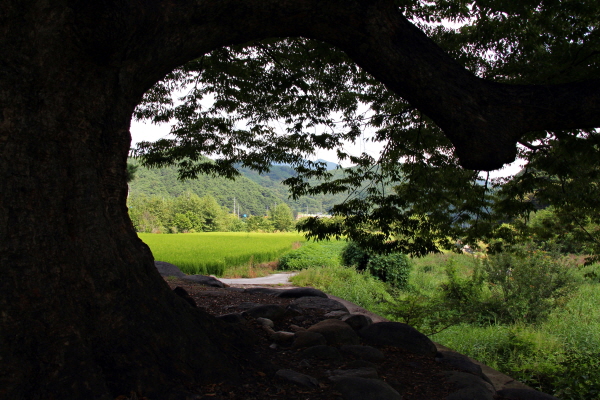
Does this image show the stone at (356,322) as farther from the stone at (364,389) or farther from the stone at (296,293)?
the stone at (296,293)

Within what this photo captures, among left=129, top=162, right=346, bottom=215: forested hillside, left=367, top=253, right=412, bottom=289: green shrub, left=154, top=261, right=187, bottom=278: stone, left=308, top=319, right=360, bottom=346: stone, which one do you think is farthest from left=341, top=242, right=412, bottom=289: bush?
left=129, top=162, right=346, bottom=215: forested hillside

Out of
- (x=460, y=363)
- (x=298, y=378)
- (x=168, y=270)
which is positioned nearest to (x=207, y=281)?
(x=168, y=270)

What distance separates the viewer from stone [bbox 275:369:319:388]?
3029 mm

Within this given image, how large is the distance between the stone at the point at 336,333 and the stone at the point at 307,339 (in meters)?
0.11

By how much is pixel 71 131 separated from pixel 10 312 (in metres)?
1.10

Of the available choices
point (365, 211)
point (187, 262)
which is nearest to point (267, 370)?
point (365, 211)

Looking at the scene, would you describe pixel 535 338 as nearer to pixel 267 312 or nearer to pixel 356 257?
pixel 267 312

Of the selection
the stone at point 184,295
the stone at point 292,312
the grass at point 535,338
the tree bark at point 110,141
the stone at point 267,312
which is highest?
the tree bark at point 110,141

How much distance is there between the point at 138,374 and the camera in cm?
254

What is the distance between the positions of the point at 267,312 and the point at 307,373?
1549 millimetres

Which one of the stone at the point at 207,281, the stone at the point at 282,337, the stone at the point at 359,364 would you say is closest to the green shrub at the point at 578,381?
the stone at the point at 359,364

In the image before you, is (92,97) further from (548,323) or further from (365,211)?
(548,323)

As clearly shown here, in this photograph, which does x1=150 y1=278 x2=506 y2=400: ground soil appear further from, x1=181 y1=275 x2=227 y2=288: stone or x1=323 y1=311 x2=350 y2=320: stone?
x1=181 y1=275 x2=227 y2=288: stone

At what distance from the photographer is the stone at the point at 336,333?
13.8 ft
